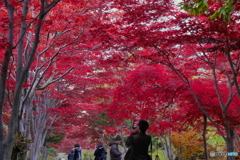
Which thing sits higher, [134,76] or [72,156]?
[134,76]

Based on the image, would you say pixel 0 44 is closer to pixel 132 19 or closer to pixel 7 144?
pixel 7 144

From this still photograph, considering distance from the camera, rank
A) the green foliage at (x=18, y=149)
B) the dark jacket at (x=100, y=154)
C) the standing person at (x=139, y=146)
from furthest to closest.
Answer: the dark jacket at (x=100, y=154), the green foliage at (x=18, y=149), the standing person at (x=139, y=146)

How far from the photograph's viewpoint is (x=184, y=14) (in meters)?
7.23

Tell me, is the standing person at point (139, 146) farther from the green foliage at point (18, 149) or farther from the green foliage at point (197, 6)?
the green foliage at point (18, 149)

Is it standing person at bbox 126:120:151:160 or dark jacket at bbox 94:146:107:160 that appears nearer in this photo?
standing person at bbox 126:120:151:160

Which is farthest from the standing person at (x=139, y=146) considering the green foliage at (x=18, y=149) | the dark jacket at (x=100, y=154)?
the dark jacket at (x=100, y=154)

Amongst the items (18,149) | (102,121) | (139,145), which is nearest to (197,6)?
(139,145)

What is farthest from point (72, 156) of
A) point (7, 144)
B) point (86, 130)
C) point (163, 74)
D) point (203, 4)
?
point (86, 130)

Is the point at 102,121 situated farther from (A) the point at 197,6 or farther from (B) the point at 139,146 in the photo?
(A) the point at 197,6

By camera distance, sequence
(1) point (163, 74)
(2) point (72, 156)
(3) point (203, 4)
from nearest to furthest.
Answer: (3) point (203, 4), (1) point (163, 74), (2) point (72, 156)

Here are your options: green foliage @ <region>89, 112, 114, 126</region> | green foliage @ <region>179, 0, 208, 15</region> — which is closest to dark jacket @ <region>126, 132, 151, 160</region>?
green foliage @ <region>179, 0, 208, 15</region>

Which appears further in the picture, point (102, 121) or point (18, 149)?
point (102, 121)

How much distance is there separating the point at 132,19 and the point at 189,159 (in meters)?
10.7

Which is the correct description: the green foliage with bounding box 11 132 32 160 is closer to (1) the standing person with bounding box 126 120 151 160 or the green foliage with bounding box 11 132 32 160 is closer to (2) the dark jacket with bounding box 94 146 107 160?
(2) the dark jacket with bounding box 94 146 107 160
